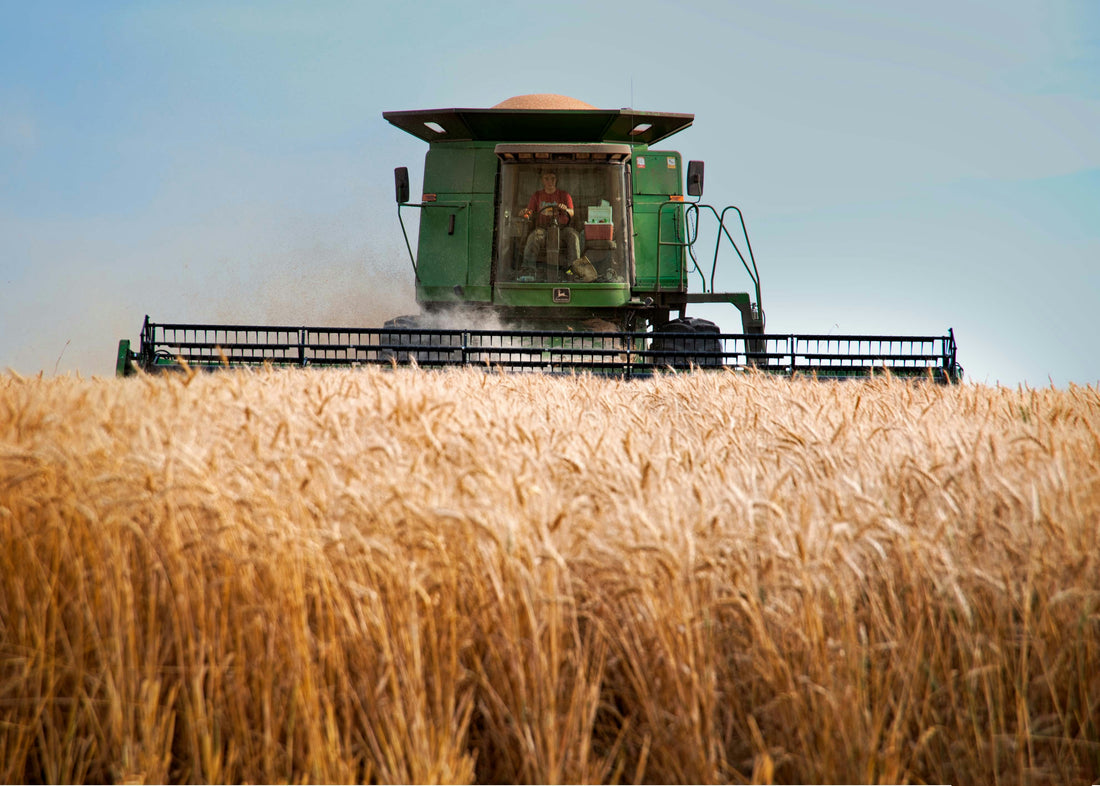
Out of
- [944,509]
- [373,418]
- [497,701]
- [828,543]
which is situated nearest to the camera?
[497,701]

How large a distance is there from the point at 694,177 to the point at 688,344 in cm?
167

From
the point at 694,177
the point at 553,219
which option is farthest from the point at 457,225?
the point at 694,177

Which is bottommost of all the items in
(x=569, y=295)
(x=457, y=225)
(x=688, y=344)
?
(x=688, y=344)

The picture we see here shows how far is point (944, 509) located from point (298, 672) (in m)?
1.66

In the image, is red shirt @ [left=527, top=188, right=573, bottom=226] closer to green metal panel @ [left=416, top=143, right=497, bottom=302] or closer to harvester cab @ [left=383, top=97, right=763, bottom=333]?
harvester cab @ [left=383, top=97, right=763, bottom=333]

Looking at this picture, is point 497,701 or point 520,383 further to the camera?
point 520,383

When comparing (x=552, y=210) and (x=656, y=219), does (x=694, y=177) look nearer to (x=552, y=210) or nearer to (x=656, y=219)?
(x=656, y=219)

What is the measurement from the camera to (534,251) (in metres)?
8.60

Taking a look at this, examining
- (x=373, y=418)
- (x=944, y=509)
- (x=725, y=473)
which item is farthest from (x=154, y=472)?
(x=944, y=509)

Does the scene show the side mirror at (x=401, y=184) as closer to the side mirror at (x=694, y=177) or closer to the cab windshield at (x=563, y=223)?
the cab windshield at (x=563, y=223)

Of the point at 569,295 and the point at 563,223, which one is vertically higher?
the point at 563,223

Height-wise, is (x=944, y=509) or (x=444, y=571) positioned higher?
(x=944, y=509)

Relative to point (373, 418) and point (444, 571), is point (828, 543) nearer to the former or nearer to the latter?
point (444, 571)

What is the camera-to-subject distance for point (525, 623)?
6.12 feet
